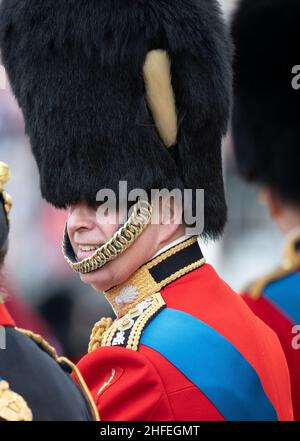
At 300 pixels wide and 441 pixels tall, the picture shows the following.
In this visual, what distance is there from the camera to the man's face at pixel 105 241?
338 cm

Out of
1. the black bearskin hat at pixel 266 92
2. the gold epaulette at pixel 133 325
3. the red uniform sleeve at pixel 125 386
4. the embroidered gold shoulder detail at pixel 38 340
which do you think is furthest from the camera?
the black bearskin hat at pixel 266 92

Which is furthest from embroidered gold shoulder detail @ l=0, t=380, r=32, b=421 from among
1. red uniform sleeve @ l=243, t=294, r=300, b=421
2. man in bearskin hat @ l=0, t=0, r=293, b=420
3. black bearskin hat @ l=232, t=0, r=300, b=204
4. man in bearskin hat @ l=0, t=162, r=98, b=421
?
black bearskin hat @ l=232, t=0, r=300, b=204

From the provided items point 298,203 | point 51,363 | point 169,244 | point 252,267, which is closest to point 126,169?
point 169,244

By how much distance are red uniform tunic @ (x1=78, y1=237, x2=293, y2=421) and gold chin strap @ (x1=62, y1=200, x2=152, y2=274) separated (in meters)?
0.11

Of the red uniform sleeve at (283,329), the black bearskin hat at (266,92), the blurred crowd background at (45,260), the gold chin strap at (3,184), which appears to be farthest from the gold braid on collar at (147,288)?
the blurred crowd background at (45,260)

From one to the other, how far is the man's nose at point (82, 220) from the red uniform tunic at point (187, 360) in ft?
0.70

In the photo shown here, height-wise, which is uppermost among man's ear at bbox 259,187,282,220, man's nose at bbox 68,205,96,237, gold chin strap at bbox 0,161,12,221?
gold chin strap at bbox 0,161,12,221

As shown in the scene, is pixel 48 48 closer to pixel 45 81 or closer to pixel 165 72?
pixel 45 81

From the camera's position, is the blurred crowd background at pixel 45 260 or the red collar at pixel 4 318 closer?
the red collar at pixel 4 318

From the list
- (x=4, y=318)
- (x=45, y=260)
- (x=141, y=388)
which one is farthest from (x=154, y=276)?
(x=45, y=260)

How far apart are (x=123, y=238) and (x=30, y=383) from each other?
3.59 ft

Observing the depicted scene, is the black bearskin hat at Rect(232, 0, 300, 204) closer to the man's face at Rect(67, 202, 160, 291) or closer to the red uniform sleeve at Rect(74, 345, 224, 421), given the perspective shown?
the man's face at Rect(67, 202, 160, 291)

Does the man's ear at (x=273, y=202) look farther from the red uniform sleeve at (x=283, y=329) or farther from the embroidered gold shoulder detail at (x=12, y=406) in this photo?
the embroidered gold shoulder detail at (x=12, y=406)

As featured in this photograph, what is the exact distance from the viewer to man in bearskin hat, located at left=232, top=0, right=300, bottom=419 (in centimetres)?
354
